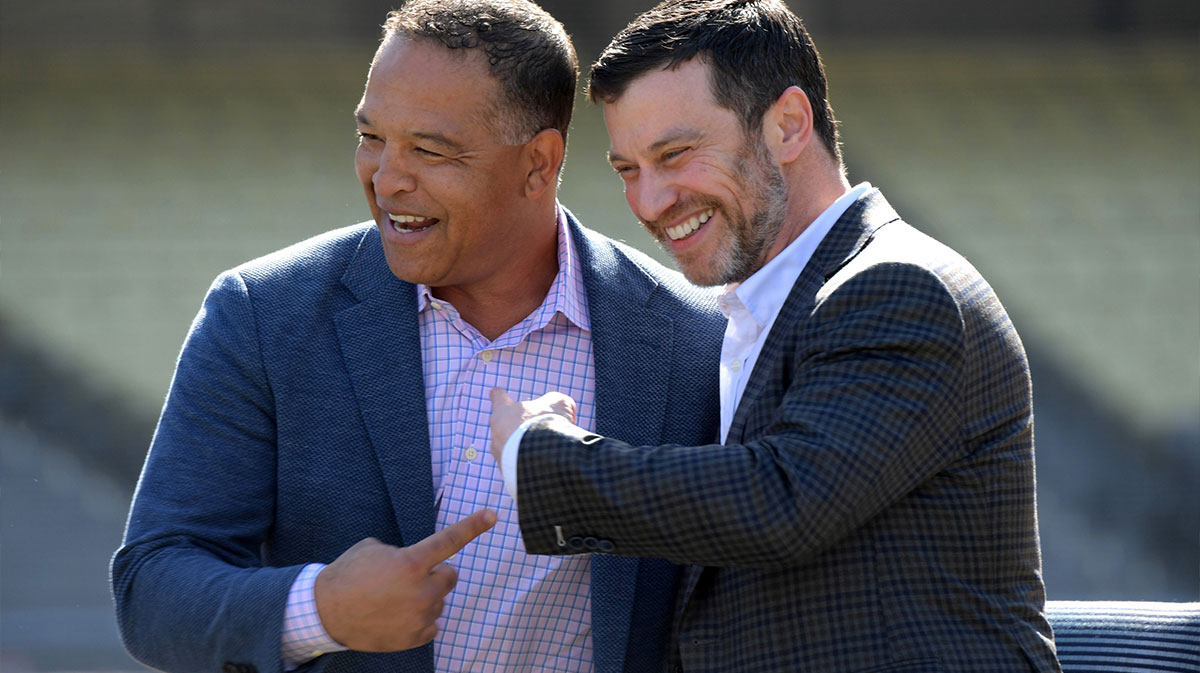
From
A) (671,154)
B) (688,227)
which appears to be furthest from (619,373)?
(671,154)

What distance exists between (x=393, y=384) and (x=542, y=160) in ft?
1.62

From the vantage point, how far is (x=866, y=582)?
64.8 inches

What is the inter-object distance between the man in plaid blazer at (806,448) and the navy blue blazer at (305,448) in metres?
0.21

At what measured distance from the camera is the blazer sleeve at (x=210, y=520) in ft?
5.77

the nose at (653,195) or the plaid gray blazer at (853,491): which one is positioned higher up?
the nose at (653,195)

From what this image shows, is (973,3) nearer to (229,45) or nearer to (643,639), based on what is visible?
(229,45)

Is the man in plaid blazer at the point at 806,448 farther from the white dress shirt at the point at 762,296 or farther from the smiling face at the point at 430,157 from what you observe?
the smiling face at the point at 430,157

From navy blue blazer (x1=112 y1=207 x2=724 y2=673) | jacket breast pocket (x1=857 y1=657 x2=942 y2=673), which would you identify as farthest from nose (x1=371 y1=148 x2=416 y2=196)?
jacket breast pocket (x1=857 y1=657 x2=942 y2=673)

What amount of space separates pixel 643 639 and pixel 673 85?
2.90ft

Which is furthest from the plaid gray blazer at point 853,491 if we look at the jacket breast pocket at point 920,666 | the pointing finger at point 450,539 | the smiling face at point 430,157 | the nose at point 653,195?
the smiling face at point 430,157

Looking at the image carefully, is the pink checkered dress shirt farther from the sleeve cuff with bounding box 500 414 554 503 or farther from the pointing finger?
the sleeve cuff with bounding box 500 414 554 503

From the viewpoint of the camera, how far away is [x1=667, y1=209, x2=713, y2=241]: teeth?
76.8 inches

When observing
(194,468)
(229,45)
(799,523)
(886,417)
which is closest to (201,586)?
(194,468)

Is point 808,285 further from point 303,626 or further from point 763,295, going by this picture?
point 303,626
